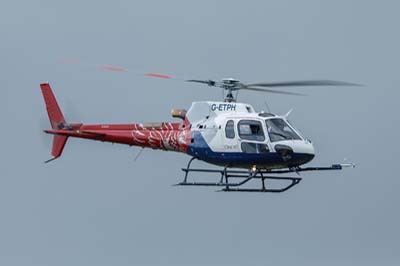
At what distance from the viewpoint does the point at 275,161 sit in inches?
1041

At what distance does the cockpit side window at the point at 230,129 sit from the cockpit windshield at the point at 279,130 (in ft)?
2.71

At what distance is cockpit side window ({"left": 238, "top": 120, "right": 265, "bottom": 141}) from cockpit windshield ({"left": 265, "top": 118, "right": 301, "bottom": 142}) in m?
0.21

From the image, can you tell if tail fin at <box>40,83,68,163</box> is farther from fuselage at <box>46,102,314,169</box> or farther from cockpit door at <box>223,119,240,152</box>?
cockpit door at <box>223,119,240,152</box>

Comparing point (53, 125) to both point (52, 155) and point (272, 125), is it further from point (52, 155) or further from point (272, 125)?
point (272, 125)

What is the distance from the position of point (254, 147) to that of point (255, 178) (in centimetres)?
82

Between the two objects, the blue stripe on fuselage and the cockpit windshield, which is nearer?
the blue stripe on fuselage

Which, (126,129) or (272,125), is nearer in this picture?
(272,125)

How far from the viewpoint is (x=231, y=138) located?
2691 cm

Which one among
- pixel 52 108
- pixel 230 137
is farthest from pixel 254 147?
pixel 52 108

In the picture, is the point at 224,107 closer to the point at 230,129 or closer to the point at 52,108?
the point at 230,129

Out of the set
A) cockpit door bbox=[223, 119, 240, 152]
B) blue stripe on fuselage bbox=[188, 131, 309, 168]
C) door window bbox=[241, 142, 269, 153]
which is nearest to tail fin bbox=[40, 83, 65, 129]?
blue stripe on fuselage bbox=[188, 131, 309, 168]

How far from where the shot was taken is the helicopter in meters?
26.4

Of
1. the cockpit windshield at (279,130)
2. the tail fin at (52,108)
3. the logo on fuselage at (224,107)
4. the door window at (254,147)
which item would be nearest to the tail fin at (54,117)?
the tail fin at (52,108)

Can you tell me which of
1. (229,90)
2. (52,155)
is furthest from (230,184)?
(52,155)
